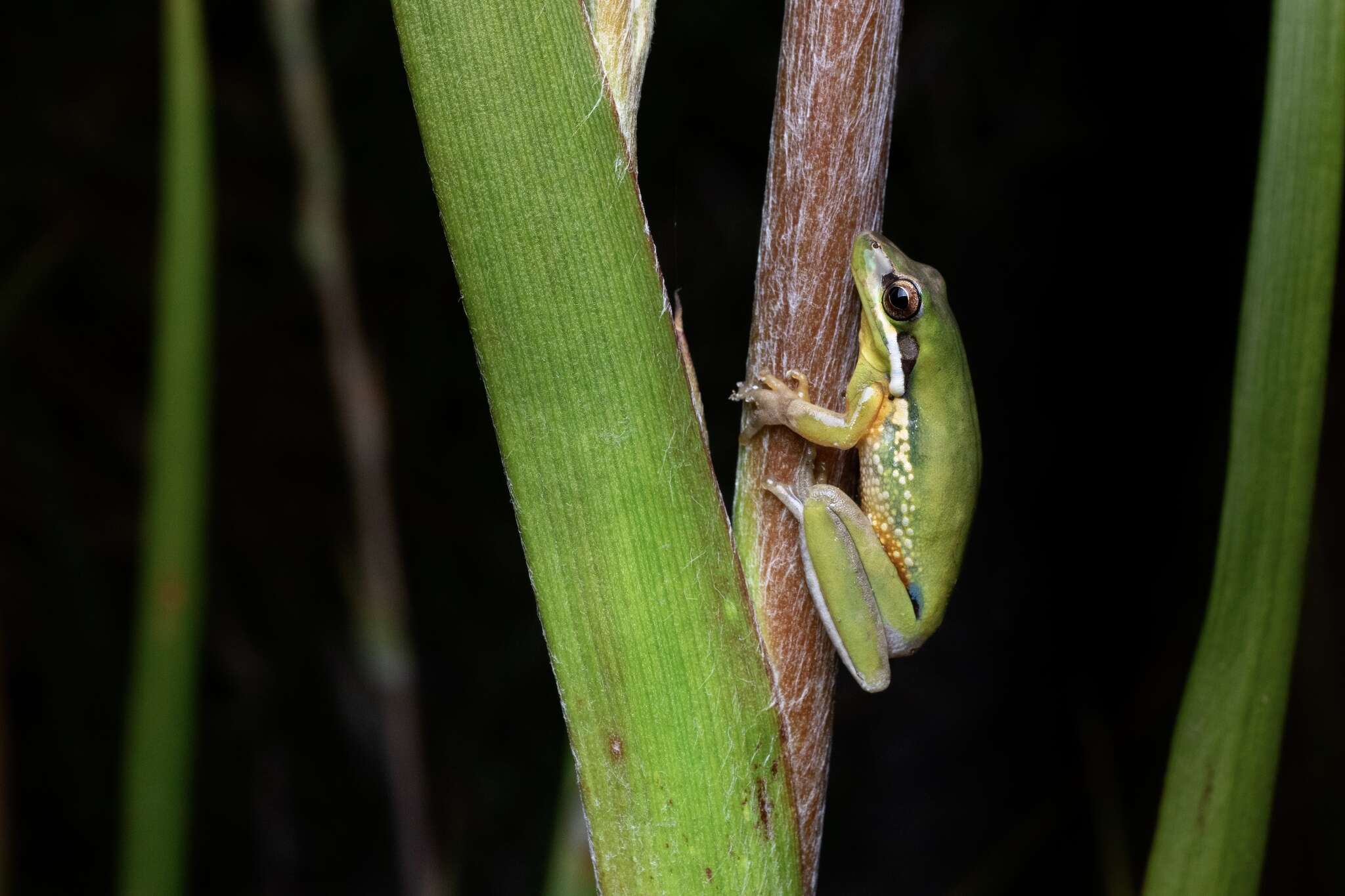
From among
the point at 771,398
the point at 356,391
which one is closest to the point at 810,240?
the point at 771,398

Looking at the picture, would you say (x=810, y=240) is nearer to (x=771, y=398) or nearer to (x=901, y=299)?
(x=771, y=398)

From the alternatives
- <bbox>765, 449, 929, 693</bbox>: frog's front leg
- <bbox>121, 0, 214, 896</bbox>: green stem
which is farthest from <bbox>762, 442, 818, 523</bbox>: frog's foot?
<bbox>121, 0, 214, 896</bbox>: green stem

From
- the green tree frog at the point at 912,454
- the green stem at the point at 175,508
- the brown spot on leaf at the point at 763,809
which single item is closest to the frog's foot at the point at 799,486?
the brown spot on leaf at the point at 763,809

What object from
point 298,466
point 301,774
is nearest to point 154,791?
point 298,466

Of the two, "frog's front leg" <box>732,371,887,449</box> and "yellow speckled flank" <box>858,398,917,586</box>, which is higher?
"frog's front leg" <box>732,371,887,449</box>

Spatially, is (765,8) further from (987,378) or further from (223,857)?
(223,857)

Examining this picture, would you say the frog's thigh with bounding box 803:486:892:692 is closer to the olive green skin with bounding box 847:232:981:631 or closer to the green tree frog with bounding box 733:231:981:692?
the green tree frog with bounding box 733:231:981:692

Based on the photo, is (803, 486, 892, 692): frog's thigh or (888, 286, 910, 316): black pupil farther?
(888, 286, 910, 316): black pupil

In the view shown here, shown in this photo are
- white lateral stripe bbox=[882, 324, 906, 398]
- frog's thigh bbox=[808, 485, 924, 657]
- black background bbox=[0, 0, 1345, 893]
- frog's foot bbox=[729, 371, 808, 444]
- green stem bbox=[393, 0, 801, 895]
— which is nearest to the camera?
green stem bbox=[393, 0, 801, 895]
